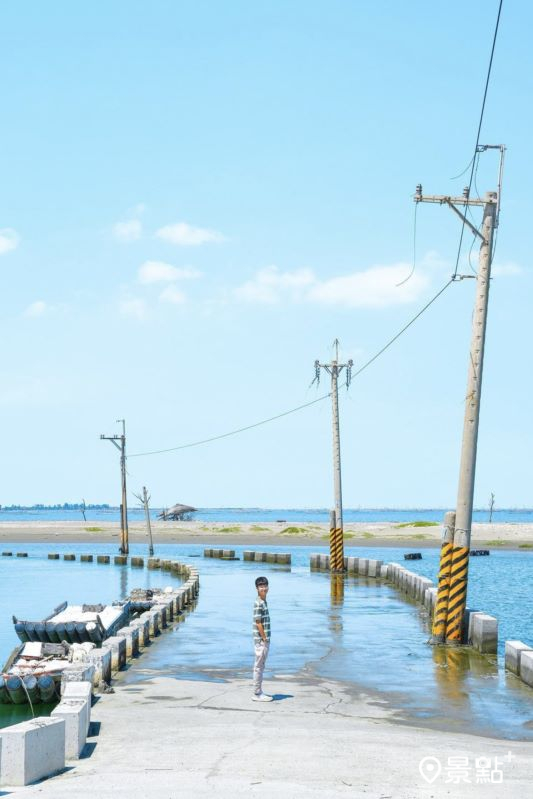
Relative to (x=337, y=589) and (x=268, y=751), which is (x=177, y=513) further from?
(x=268, y=751)

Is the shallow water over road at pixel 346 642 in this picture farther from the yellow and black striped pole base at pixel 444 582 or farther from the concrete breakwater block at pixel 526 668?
the yellow and black striped pole base at pixel 444 582

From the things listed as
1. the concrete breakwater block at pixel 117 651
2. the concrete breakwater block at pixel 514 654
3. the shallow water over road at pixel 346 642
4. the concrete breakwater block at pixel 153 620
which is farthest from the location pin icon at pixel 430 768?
the concrete breakwater block at pixel 153 620

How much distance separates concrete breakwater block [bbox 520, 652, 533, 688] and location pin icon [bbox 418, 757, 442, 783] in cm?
762

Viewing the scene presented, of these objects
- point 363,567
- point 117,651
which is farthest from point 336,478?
point 117,651

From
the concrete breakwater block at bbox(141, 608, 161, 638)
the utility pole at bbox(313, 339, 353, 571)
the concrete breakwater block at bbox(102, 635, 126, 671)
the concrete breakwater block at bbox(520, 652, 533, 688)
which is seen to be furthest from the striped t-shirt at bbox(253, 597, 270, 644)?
the utility pole at bbox(313, 339, 353, 571)

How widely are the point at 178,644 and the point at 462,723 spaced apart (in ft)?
37.1

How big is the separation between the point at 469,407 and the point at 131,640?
10.4 m

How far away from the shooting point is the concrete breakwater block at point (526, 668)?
1959cm

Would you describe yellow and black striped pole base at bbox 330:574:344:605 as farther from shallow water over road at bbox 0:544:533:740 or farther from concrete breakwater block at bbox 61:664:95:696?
concrete breakwater block at bbox 61:664:95:696

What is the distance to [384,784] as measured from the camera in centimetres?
1138

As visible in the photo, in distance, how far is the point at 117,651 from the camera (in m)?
21.2

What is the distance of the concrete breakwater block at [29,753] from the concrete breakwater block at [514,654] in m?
11.5

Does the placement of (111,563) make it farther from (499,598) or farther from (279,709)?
(279,709)

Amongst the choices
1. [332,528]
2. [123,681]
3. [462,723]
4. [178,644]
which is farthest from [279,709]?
[332,528]
